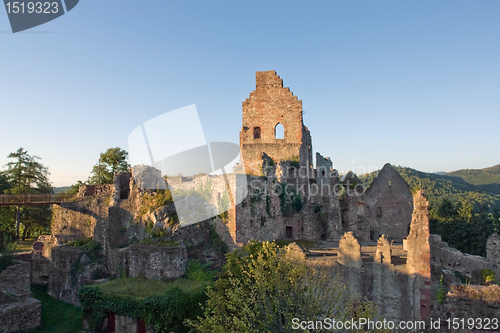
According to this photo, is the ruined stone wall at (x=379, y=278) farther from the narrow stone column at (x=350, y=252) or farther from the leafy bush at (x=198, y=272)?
the leafy bush at (x=198, y=272)

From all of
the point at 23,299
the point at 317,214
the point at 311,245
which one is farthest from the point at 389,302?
the point at 23,299

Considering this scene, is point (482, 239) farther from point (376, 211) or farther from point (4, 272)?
point (4, 272)

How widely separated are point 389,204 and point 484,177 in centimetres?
11879

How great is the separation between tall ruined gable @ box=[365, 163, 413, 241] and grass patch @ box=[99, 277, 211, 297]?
62.2 ft

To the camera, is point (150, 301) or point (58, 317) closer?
point (150, 301)

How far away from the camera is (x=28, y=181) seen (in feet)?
142

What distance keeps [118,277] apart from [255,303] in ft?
38.7

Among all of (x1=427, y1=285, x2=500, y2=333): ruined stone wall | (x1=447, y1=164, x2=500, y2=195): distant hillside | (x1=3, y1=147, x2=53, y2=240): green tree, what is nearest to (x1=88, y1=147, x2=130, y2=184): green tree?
(x1=3, y1=147, x2=53, y2=240): green tree

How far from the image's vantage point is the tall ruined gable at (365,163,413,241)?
30859 mm

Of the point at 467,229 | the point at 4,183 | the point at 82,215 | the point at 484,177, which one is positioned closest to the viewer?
the point at 82,215

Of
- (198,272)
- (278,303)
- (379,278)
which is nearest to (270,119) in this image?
(198,272)

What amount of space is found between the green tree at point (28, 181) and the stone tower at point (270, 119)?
2773 centimetres

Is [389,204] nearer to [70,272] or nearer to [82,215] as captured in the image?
[82,215]

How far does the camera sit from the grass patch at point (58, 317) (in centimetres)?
1994
